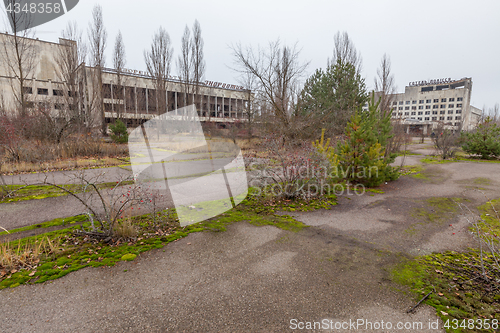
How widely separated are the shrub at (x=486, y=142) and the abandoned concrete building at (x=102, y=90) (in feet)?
59.0

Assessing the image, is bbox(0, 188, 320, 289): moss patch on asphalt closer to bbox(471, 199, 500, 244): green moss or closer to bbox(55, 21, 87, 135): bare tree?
bbox(471, 199, 500, 244): green moss

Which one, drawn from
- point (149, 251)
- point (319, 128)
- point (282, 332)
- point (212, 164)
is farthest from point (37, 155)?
point (319, 128)

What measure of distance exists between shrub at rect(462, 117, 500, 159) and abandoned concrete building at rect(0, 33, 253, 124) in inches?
708

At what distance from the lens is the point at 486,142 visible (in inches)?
600

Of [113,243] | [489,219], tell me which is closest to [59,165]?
[113,243]

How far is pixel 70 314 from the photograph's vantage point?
2768 millimetres

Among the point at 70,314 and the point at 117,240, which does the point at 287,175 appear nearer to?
the point at 117,240

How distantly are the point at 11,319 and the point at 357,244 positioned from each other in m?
5.07

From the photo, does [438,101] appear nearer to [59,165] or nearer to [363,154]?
Answer: [363,154]

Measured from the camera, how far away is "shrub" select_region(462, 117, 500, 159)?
15.1 metres

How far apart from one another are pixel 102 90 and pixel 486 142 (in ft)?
99.2

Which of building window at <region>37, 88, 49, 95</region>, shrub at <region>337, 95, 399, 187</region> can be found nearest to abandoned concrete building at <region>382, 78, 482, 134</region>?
shrub at <region>337, 95, 399, 187</region>

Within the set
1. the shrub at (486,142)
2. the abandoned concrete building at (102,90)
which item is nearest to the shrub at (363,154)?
the shrub at (486,142)

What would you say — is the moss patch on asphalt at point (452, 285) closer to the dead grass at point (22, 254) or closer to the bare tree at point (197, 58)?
the dead grass at point (22, 254)
